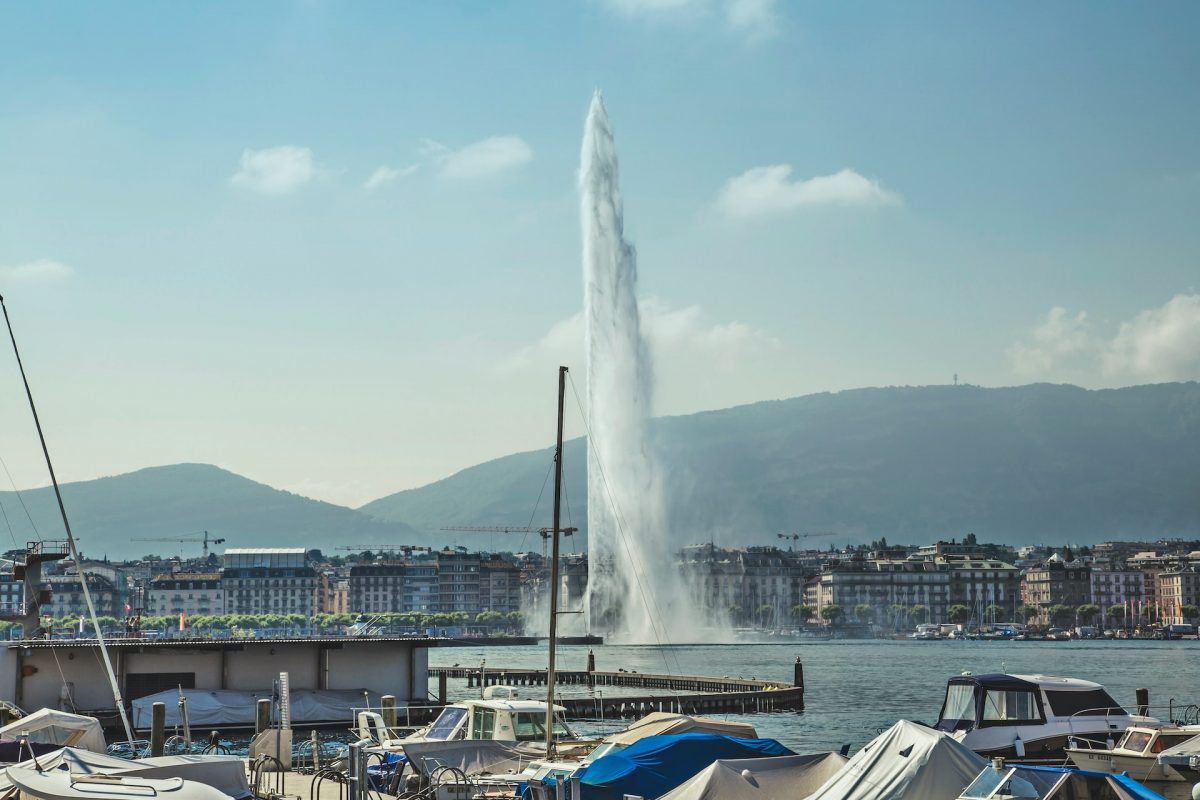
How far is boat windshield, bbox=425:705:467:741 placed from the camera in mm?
32500

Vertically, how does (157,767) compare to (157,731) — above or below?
above

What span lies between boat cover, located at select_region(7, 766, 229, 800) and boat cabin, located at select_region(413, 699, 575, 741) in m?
10.2

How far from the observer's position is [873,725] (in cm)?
6156

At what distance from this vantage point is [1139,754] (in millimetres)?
26891

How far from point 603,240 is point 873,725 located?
76220 mm

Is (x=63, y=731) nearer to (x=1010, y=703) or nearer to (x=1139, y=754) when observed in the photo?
(x=1010, y=703)

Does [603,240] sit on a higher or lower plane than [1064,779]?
higher

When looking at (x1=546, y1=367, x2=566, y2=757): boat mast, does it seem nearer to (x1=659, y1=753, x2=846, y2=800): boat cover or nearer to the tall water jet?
(x1=659, y1=753, x2=846, y2=800): boat cover

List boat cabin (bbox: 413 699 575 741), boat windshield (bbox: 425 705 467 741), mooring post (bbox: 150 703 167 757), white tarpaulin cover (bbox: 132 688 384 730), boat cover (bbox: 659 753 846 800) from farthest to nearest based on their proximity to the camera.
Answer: white tarpaulin cover (bbox: 132 688 384 730)
mooring post (bbox: 150 703 167 757)
boat windshield (bbox: 425 705 467 741)
boat cabin (bbox: 413 699 575 741)
boat cover (bbox: 659 753 846 800)

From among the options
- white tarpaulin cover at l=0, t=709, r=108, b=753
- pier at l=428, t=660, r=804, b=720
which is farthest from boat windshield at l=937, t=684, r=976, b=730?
pier at l=428, t=660, r=804, b=720

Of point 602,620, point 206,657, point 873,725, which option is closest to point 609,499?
point 602,620

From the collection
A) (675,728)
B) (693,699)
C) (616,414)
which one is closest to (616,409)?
(616,414)

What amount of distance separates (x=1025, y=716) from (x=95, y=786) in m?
20.5

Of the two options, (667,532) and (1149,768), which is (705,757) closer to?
(1149,768)
